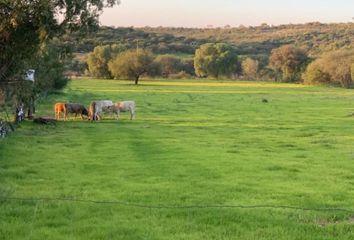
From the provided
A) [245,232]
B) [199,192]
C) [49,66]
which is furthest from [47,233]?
[49,66]

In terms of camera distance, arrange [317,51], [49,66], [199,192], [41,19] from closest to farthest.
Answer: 1. [41,19]
2. [199,192]
3. [49,66]
4. [317,51]

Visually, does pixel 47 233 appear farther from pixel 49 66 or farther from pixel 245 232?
pixel 49 66

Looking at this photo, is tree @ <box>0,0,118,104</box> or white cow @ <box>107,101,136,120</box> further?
white cow @ <box>107,101,136,120</box>

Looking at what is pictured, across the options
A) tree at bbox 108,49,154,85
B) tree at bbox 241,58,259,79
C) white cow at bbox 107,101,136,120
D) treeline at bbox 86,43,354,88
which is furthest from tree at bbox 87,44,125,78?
white cow at bbox 107,101,136,120

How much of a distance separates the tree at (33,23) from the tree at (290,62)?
135 metres

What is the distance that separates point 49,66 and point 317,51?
165899 mm

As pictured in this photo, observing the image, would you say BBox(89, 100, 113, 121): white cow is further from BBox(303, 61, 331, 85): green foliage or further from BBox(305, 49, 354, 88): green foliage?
BBox(303, 61, 331, 85): green foliage

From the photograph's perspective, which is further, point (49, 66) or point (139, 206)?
point (49, 66)

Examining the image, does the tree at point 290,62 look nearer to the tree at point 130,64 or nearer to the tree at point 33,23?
the tree at point 130,64

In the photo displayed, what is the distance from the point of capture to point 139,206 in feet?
45.3

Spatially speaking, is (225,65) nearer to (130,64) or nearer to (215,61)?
(215,61)

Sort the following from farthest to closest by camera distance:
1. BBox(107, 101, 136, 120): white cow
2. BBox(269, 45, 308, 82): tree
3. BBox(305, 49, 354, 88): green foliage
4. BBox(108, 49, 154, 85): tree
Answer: BBox(269, 45, 308, 82): tree, BBox(305, 49, 354, 88): green foliage, BBox(108, 49, 154, 85): tree, BBox(107, 101, 136, 120): white cow

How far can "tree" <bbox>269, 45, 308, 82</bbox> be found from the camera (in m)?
146

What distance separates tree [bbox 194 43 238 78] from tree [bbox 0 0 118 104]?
143 metres
